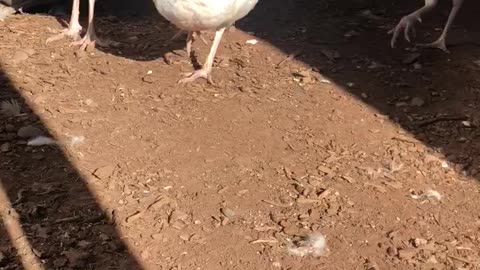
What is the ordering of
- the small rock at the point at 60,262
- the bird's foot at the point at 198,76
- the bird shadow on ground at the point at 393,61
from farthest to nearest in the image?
1. the bird's foot at the point at 198,76
2. the bird shadow on ground at the point at 393,61
3. the small rock at the point at 60,262

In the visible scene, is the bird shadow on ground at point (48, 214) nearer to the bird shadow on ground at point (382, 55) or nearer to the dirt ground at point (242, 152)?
the dirt ground at point (242, 152)

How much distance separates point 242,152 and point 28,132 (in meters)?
1.11

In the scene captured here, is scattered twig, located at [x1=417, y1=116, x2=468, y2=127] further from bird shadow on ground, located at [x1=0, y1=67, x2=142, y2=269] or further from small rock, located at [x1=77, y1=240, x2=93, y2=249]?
small rock, located at [x1=77, y1=240, x2=93, y2=249]

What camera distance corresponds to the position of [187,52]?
4934 millimetres

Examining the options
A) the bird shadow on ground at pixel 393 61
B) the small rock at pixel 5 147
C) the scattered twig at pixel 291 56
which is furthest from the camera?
the scattered twig at pixel 291 56

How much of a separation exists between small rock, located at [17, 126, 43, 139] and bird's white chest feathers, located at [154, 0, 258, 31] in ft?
3.11

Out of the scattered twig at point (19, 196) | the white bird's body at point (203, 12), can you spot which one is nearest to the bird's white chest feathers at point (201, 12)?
the white bird's body at point (203, 12)

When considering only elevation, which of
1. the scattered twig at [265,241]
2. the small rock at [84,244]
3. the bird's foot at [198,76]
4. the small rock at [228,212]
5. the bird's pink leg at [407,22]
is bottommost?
the bird's pink leg at [407,22]

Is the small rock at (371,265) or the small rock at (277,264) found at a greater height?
the small rock at (277,264)

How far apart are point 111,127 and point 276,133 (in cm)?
88

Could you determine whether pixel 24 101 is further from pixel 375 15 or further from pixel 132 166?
pixel 375 15

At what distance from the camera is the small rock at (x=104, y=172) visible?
11.4ft

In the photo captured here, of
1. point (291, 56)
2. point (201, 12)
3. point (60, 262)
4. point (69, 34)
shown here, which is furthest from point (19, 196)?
point (291, 56)

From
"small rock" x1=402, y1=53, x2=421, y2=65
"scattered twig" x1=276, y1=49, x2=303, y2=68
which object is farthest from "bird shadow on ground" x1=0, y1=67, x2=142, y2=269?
"small rock" x1=402, y1=53, x2=421, y2=65
